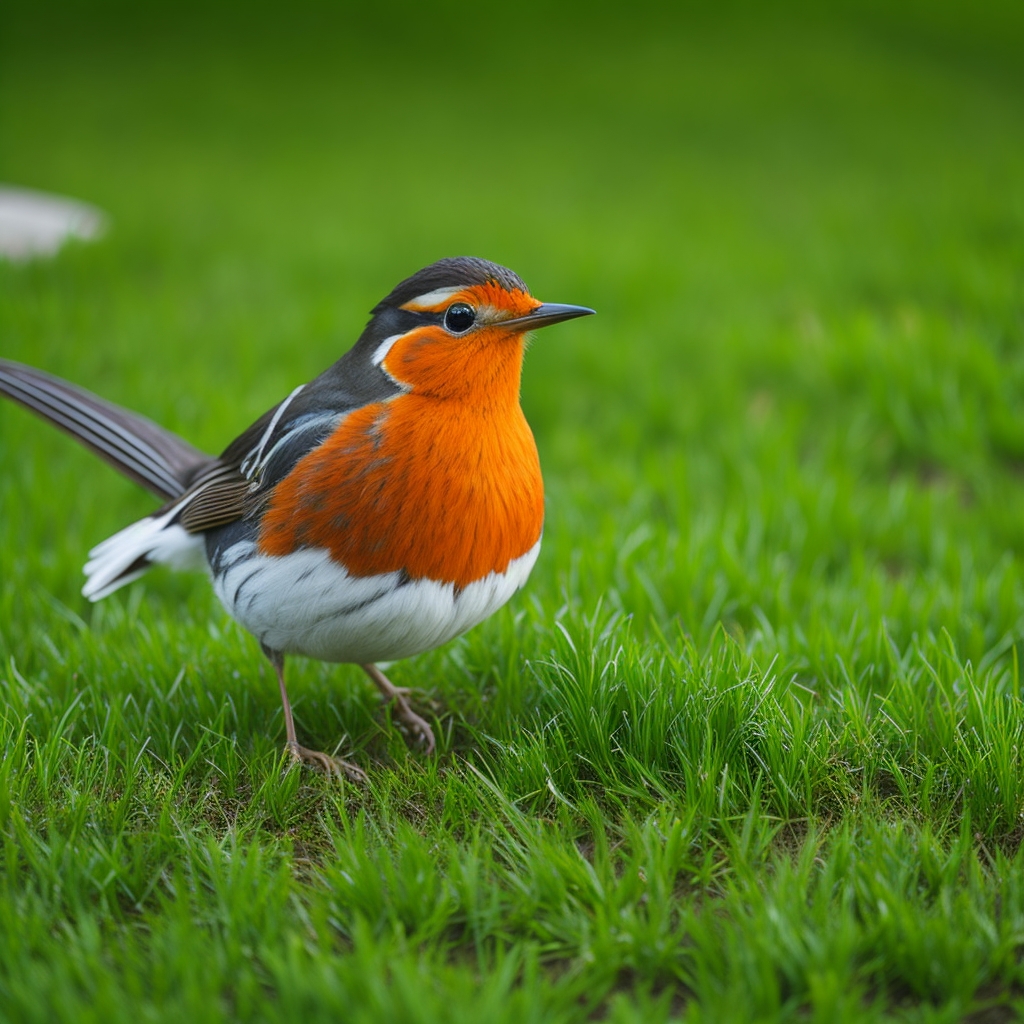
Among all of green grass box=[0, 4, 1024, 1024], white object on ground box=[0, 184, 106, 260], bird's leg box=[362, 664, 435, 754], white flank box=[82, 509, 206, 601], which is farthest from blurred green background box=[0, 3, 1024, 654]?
bird's leg box=[362, 664, 435, 754]

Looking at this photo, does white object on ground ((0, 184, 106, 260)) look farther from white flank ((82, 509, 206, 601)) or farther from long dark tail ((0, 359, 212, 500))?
white flank ((82, 509, 206, 601))

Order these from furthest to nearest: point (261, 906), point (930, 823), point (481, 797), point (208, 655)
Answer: point (208, 655) < point (481, 797) < point (930, 823) < point (261, 906)

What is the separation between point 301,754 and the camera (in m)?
3.21

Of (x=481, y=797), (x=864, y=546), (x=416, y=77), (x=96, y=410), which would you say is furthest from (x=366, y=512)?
(x=416, y=77)

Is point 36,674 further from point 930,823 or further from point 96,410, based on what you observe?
point 930,823

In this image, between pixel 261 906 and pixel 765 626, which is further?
pixel 765 626

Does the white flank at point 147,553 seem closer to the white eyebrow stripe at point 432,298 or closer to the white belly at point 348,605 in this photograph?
the white belly at point 348,605

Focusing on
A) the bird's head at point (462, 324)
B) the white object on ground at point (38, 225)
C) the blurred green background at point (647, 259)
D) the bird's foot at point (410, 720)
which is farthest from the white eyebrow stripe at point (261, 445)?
the white object on ground at point (38, 225)

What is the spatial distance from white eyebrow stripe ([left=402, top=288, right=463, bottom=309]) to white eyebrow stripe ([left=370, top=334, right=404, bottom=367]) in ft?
0.35

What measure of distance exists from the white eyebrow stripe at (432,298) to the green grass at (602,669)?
46.0 inches

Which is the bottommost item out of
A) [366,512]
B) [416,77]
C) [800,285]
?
[366,512]

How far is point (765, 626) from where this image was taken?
3836 millimetres

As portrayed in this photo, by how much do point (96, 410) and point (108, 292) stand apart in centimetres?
429

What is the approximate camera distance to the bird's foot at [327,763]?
313 centimetres
